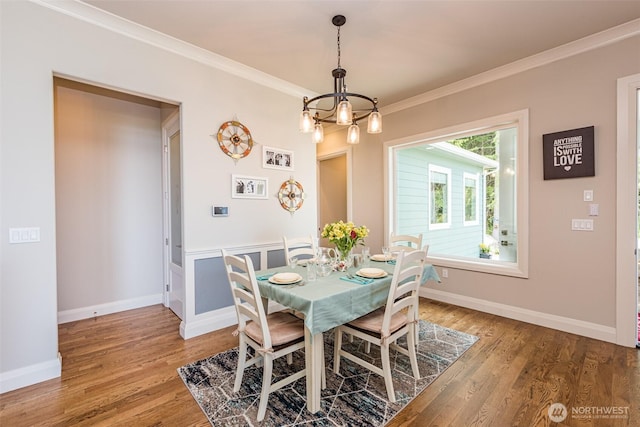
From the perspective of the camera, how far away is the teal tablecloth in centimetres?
176

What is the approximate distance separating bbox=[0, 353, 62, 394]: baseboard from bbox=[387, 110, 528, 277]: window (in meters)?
4.08

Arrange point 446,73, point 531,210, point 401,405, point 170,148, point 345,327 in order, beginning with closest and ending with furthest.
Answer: point 401,405, point 345,327, point 531,210, point 446,73, point 170,148

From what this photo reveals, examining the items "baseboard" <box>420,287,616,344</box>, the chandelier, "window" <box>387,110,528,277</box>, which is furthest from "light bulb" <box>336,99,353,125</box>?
"baseboard" <box>420,287,616,344</box>

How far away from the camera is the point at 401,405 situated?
1.90 m

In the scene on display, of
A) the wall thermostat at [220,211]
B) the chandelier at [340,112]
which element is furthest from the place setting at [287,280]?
the wall thermostat at [220,211]

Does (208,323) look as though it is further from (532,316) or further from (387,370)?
(532,316)

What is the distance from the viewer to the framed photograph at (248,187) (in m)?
3.31

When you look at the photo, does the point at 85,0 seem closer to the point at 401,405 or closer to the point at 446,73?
the point at 446,73

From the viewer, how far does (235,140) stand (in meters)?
3.29

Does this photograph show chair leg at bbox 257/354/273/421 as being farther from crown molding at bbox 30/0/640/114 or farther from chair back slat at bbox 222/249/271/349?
crown molding at bbox 30/0/640/114

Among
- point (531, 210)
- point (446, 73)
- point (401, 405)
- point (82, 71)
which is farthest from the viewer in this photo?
point (446, 73)

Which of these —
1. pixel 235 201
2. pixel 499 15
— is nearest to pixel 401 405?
pixel 235 201

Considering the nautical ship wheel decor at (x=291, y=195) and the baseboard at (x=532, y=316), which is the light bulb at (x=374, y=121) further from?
the baseboard at (x=532, y=316)

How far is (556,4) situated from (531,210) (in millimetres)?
1952
